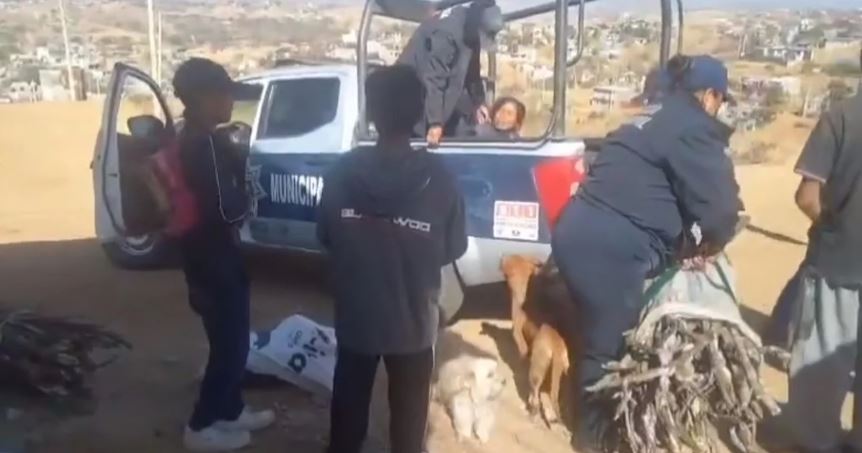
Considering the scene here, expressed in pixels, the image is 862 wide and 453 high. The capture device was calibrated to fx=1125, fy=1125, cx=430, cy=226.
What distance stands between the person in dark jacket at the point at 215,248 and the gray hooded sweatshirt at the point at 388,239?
74cm

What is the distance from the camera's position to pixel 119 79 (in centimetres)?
747

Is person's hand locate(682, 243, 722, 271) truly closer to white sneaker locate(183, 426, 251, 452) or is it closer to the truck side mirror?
white sneaker locate(183, 426, 251, 452)

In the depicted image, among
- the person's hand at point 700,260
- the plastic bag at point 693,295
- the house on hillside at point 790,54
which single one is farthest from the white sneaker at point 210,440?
the house on hillside at point 790,54

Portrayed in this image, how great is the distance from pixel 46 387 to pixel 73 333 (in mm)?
411

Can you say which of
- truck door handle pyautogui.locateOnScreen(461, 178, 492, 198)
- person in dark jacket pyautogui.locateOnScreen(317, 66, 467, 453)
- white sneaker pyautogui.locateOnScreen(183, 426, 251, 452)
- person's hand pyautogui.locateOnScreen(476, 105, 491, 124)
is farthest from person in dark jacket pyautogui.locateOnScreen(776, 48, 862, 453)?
person's hand pyautogui.locateOnScreen(476, 105, 491, 124)

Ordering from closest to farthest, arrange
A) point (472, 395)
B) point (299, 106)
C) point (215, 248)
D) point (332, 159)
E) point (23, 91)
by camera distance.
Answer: point (215, 248), point (472, 395), point (332, 159), point (299, 106), point (23, 91)

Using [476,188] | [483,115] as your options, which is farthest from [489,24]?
[476,188]

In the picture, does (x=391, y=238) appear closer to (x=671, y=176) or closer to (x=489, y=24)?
(x=671, y=176)

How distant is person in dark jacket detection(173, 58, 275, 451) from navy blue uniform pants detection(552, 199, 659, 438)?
4.82 feet

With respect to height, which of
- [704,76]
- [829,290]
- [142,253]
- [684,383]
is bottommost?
[142,253]

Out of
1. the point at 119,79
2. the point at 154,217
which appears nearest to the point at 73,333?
the point at 154,217

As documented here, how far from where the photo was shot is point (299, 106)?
800 cm

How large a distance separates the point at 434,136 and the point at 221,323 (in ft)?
8.36

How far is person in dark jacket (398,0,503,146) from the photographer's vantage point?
23.7 ft
